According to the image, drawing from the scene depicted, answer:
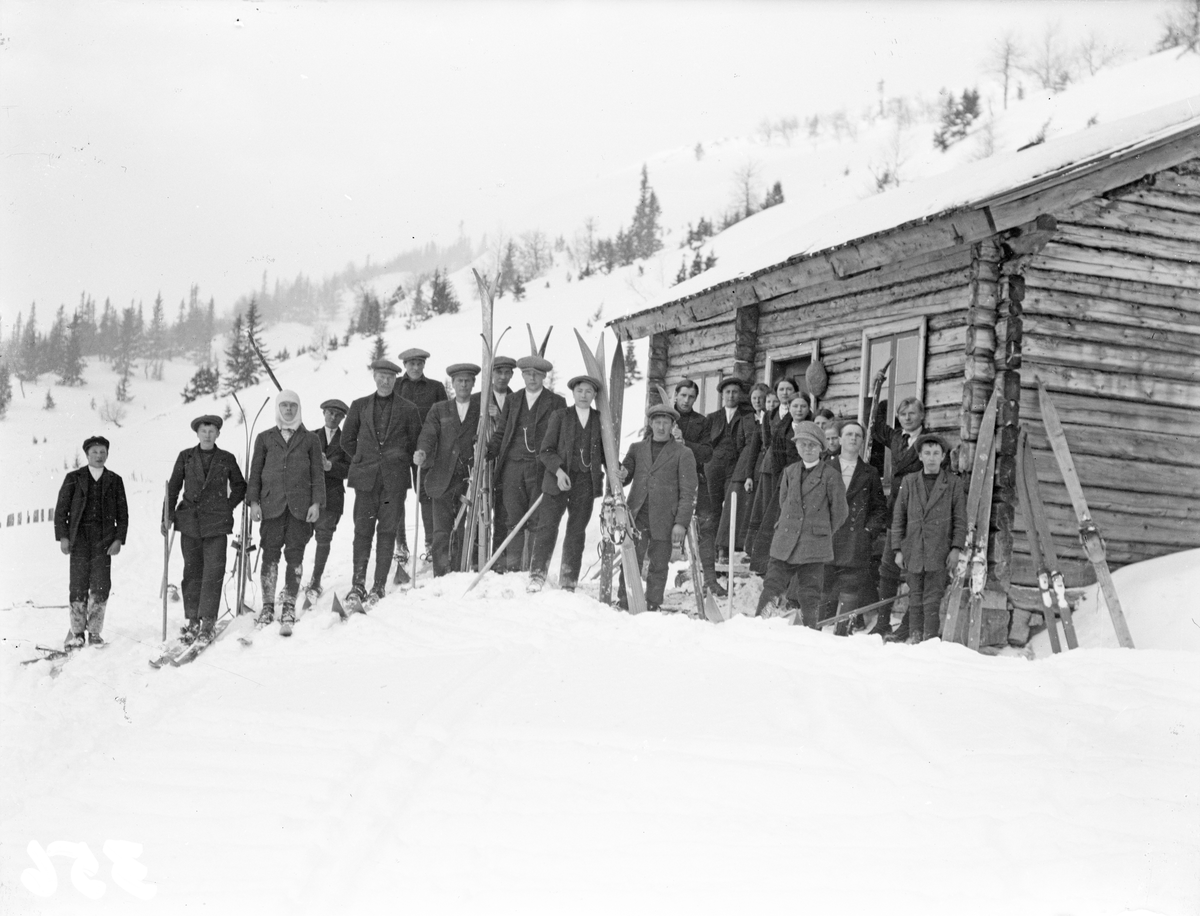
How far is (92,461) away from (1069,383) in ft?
25.1

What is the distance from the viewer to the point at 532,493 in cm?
729

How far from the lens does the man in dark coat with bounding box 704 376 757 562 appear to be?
321 inches

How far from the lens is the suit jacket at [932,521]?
21.0ft

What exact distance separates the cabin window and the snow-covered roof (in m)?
0.98

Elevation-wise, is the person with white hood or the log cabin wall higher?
the log cabin wall

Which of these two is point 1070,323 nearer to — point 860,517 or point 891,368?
point 891,368

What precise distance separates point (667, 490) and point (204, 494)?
137 inches

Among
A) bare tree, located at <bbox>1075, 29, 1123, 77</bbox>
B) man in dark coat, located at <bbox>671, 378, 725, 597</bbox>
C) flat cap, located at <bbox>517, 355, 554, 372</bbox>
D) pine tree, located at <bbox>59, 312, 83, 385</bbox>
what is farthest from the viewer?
bare tree, located at <bbox>1075, 29, 1123, 77</bbox>

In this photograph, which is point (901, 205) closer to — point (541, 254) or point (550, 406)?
point (550, 406)

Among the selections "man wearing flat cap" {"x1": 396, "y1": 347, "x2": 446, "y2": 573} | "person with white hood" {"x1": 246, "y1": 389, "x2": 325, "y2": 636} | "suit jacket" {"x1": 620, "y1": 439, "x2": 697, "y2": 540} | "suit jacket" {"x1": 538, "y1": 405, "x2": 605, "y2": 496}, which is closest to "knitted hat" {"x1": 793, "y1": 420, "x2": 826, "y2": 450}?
"suit jacket" {"x1": 620, "y1": 439, "x2": 697, "y2": 540}

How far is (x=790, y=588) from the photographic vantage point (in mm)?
7203

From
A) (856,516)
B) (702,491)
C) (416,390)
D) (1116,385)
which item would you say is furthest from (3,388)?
(1116,385)

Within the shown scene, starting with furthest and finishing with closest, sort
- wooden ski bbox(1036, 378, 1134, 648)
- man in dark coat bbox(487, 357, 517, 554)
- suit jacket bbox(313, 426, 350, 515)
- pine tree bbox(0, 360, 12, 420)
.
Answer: suit jacket bbox(313, 426, 350, 515) < man in dark coat bbox(487, 357, 517, 554) < pine tree bbox(0, 360, 12, 420) < wooden ski bbox(1036, 378, 1134, 648)

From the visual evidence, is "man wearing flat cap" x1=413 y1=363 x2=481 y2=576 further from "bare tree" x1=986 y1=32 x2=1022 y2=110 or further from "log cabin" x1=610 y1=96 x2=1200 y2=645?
"bare tree" x1=986 y1=32 x2=1022 y2=110
